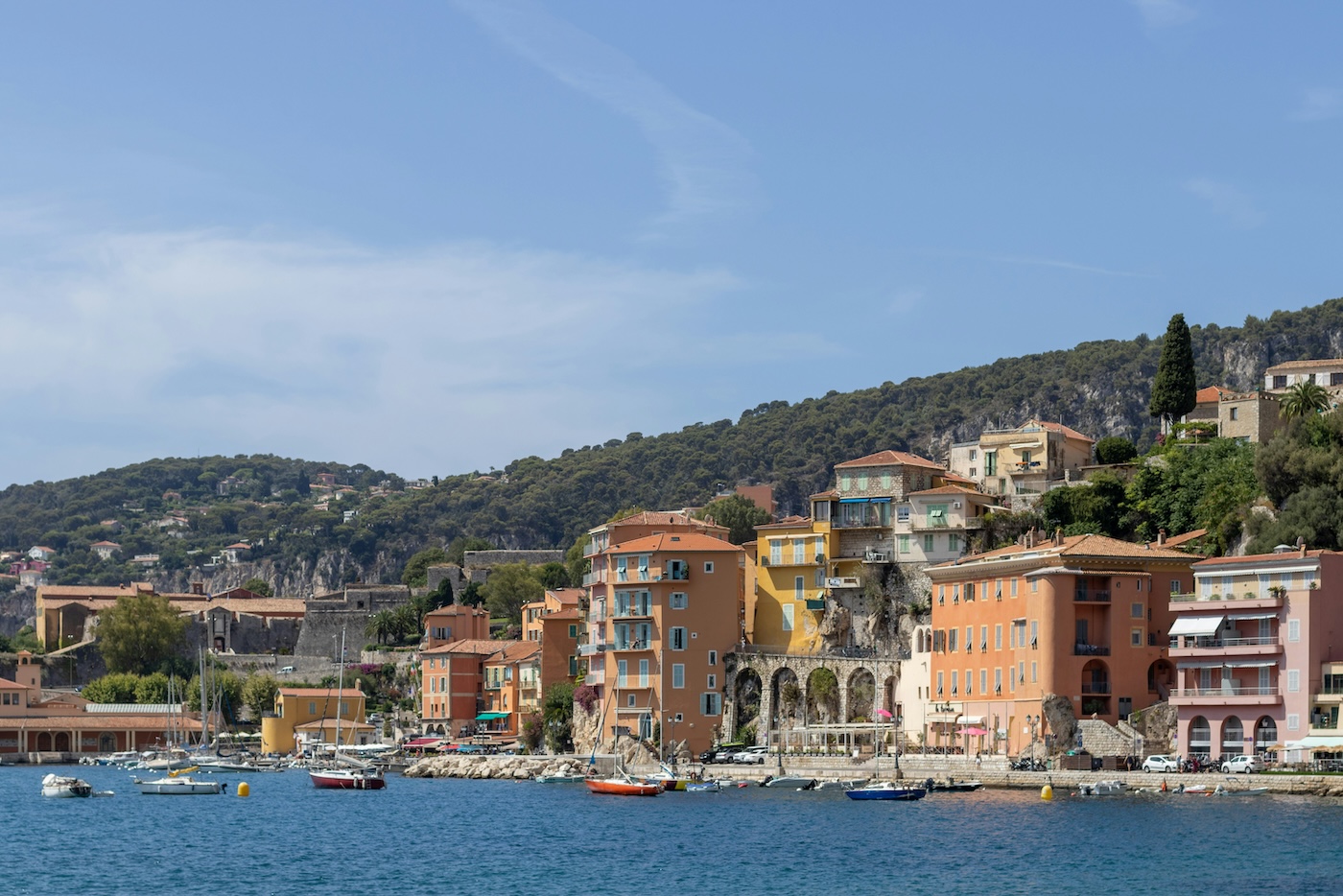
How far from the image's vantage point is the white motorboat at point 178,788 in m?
87.1

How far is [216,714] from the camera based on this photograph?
388ft

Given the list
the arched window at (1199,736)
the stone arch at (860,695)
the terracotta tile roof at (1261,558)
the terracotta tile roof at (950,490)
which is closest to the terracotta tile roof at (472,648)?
the terracotta tile roof at (950,490)

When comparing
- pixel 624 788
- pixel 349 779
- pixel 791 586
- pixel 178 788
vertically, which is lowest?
pixel 178 788

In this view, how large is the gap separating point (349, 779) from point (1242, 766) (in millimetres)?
38550

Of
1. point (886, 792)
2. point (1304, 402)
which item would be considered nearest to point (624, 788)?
point (886, 792)

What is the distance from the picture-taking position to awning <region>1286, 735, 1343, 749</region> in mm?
64000

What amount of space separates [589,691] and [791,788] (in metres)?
16.7

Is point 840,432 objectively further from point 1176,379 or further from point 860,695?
point 860,695

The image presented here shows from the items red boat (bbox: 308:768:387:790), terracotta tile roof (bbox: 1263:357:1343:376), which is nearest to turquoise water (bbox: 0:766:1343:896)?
red boat (bbox: 308:768:387:790)

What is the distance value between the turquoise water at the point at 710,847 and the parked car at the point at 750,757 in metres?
5.29

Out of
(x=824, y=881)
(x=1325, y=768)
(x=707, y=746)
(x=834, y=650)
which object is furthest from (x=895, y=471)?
(x=824, y=881)

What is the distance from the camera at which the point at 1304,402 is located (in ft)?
265

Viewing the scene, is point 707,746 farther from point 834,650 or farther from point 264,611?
point 264,611

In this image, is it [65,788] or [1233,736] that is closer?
[1233,736]
